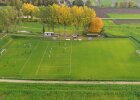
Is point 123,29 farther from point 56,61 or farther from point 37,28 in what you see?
point 56,61

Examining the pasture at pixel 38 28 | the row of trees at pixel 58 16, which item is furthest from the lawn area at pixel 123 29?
the pasture at pixel 38 28

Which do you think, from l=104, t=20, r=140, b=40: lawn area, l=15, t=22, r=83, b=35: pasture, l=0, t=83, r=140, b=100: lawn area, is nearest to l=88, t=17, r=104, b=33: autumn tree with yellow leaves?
l=104, t=20, r=140, b=40: lawn area

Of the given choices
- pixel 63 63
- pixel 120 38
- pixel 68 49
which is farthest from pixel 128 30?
pixel 63 63

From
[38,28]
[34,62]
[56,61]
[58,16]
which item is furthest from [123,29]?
[34,62]

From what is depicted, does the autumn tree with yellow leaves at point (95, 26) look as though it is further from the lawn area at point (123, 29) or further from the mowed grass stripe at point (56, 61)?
the mowed grass stripe at point (56, 61)

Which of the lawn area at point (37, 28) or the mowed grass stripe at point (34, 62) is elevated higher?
the lawn area at point (37, 28)
